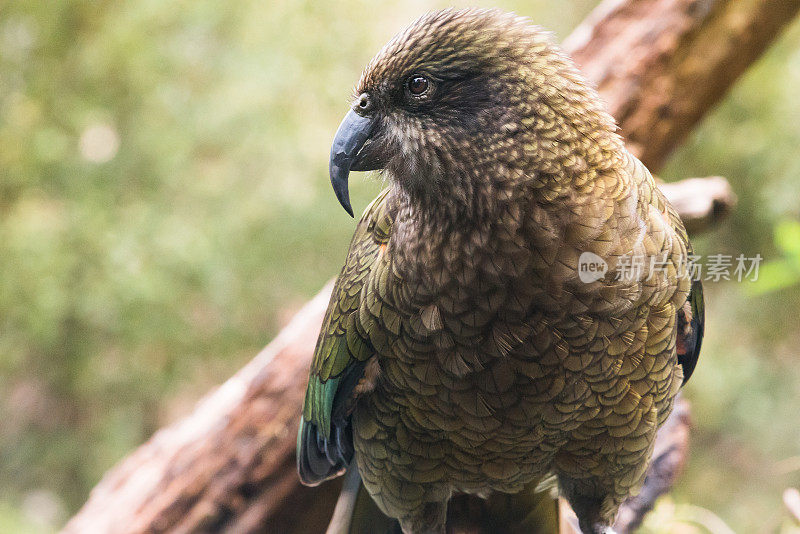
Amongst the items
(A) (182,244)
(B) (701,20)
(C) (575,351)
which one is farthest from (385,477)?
(A) (182,244)

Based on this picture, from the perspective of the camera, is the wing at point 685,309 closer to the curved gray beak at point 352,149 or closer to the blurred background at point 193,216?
the curved gray beak at point 352,149

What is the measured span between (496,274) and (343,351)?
16.7 inches

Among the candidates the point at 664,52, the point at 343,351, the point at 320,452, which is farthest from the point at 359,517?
the point at 664,52

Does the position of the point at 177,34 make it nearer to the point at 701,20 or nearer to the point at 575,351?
the point at 701,20

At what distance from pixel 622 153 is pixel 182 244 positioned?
2.85 m

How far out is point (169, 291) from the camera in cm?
380

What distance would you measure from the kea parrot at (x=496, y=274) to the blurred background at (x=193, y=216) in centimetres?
204

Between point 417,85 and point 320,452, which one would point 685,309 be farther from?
point 320,452

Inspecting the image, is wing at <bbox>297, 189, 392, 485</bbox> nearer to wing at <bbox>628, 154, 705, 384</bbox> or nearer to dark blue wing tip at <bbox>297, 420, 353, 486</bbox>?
dark blue wing tip at <bbox>297, 420, 353, 486</bbox>

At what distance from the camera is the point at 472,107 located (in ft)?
3.93

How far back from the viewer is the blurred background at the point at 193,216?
3.64 meters

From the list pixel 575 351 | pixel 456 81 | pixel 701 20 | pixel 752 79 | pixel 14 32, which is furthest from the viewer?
pixel 752 79

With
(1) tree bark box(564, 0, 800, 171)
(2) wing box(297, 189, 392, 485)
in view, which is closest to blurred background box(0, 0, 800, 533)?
(1) tree bark box(564, 0, 800, 171)

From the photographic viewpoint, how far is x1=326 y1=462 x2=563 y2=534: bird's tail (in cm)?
194
